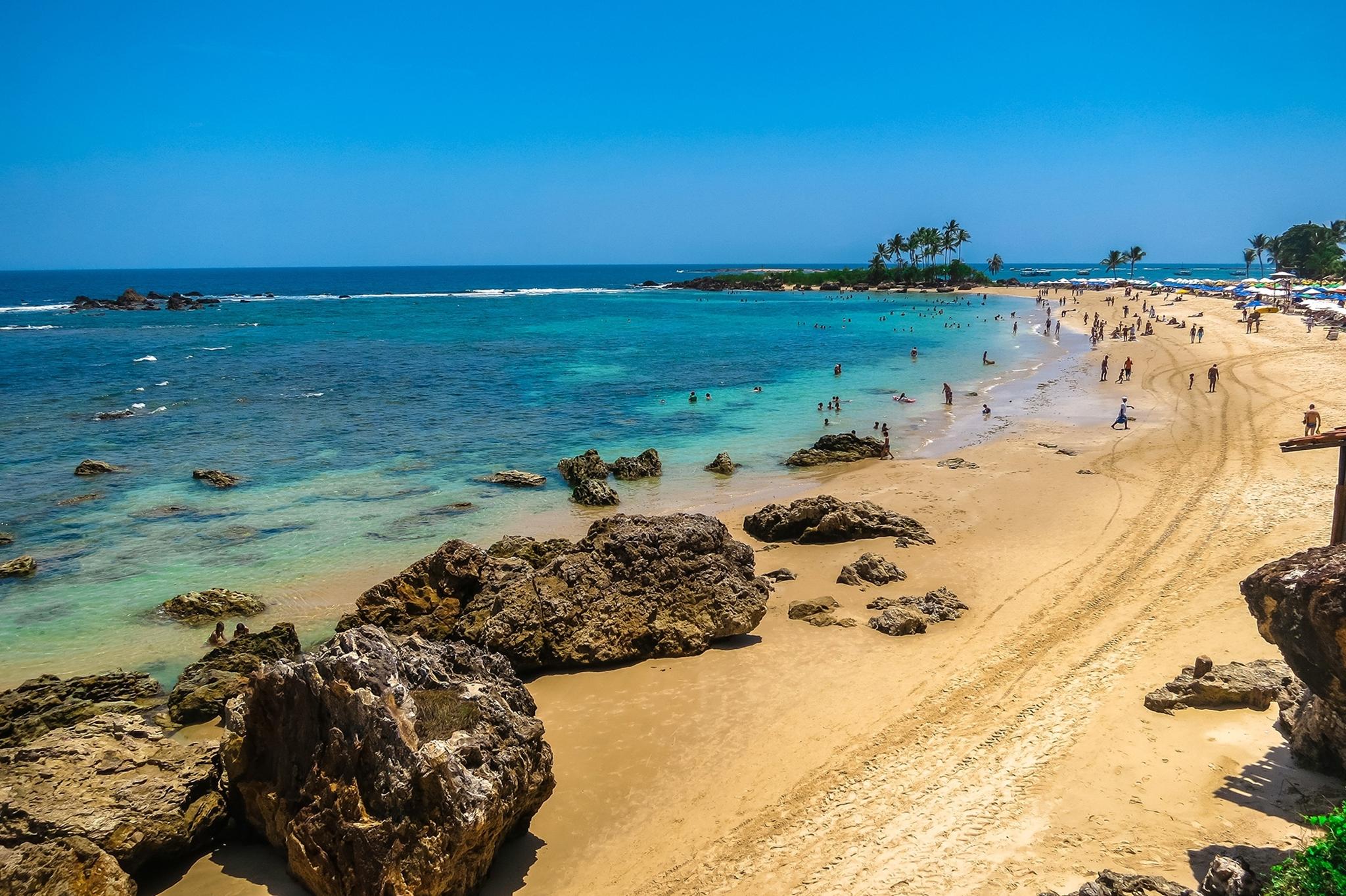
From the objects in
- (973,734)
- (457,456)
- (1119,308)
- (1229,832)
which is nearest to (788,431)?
(457,456)

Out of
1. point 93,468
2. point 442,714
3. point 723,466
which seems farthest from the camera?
point 723,466

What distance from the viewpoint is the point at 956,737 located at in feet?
30.8

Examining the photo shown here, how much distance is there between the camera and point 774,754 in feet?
31.4

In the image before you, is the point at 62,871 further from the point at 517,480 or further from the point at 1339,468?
the point at 517,480

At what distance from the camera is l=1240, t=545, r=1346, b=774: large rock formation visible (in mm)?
6379

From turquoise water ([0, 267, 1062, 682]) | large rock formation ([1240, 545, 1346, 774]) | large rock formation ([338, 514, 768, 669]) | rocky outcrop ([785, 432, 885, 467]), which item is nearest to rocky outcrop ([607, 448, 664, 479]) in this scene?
turquoise water ([0, 267, 1062, 682])

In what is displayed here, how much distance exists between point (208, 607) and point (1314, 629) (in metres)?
16.5

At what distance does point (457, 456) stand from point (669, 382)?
→ 2023 centimetres

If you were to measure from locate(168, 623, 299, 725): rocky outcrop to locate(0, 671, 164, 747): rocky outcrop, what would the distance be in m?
0.41

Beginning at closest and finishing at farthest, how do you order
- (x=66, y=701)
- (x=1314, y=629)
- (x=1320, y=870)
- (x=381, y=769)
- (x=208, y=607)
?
(x=1320, y=870) < (x=1314, y=629) < (x=381, y=769) < (x=66, y=701) < (x=208, y=607)

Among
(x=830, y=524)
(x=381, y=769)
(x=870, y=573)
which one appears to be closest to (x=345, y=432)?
(x=830, y=524)

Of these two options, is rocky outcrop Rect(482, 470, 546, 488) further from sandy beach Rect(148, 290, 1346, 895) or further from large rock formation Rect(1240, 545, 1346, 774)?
large rock formation Rect(1240, 545, 1346, 774)

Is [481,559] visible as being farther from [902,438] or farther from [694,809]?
[902,438]

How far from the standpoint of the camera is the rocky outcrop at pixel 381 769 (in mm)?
6824
